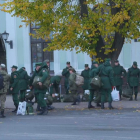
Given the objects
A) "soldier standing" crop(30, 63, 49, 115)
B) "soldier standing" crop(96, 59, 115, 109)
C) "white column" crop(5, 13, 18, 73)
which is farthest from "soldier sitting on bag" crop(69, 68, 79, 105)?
"white column" crop(5, 13, 18, 73)

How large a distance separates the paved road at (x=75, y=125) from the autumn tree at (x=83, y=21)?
339 cm

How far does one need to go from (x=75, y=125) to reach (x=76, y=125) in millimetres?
28

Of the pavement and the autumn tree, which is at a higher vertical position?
the autumn tree

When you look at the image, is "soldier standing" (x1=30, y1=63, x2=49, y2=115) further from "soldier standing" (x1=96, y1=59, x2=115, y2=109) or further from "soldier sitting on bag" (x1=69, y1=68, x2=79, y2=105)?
"soldier sitting on bag" (x1=69, y1=68, x2=79, y2=105)

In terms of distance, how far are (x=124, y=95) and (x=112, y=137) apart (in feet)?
28.5

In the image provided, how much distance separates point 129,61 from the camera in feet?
73.1

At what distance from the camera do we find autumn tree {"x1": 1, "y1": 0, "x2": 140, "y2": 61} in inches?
639

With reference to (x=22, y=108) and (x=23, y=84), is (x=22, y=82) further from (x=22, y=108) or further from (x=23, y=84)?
(x=22, y=108)

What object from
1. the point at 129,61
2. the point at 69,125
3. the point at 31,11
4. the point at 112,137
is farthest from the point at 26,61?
the point at 112,137

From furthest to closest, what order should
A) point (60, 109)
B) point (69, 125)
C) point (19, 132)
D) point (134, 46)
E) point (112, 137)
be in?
1. point (134, 46)
2. point (60, 109)
3. point (69, 125)
4. point (19, 132)
5. point (112, 137)

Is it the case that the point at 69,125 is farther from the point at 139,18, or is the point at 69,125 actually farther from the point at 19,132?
the point at 139,18

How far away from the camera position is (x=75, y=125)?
11367mm

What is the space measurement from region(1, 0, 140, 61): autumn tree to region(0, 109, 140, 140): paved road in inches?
134

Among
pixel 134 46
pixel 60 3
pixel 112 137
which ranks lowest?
pixel 112 137
